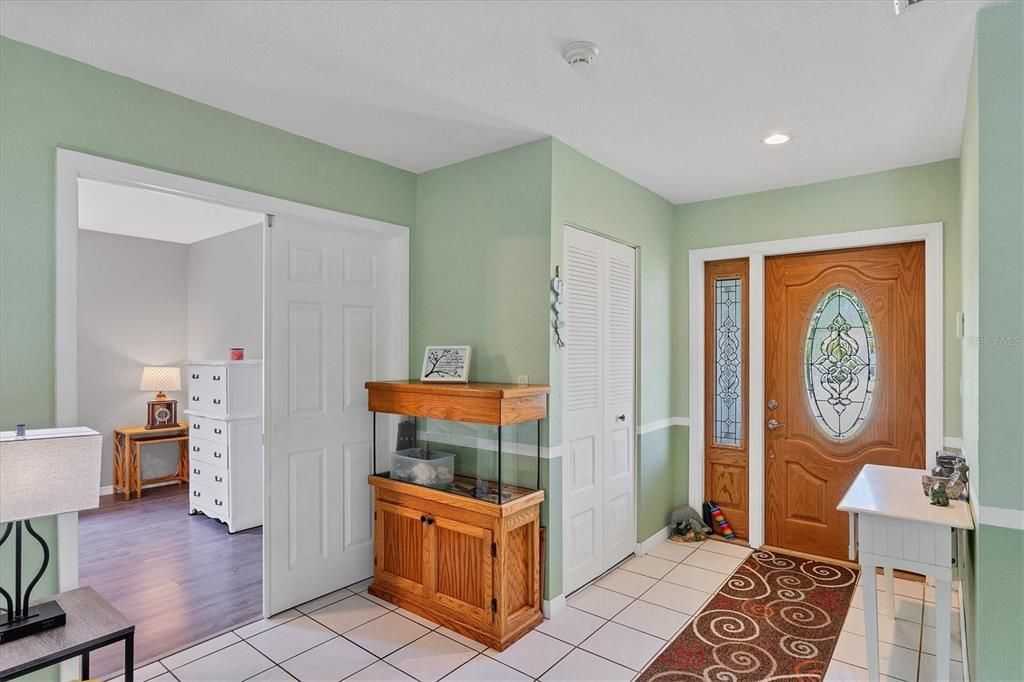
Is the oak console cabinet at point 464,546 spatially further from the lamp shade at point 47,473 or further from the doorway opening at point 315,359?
the lamp shade at point 47,473

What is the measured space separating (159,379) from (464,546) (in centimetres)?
444

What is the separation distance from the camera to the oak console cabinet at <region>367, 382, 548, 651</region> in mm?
2791

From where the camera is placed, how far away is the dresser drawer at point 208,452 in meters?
4.64

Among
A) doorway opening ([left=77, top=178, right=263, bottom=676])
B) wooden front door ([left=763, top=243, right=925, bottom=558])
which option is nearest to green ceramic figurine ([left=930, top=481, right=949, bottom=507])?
wooden front door ([left=763, top=243, right=925, bottom=558])

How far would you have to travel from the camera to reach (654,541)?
13.5ft

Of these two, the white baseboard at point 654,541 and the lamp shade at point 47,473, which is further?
the white baseboard at point 654,541

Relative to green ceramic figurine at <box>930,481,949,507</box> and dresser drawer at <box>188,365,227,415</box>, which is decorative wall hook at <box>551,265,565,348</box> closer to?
green ceramic figurine at <box>930,481,949,507</box>

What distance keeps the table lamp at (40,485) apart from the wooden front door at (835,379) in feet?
12.8

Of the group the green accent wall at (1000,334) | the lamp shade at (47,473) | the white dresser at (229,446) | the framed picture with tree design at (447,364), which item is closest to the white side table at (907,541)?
the green accent wall at (1000,334)

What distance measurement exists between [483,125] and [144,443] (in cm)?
469

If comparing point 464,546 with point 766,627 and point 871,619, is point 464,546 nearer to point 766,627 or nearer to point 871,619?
point 766,627

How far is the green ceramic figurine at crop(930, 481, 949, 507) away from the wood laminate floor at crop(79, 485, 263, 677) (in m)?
3.26

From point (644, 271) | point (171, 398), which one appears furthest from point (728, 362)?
point (171, 398)

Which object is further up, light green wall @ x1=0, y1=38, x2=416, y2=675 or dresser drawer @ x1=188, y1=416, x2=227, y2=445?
light green wall @ x1=0, y1=38, x2=416, y2=675
